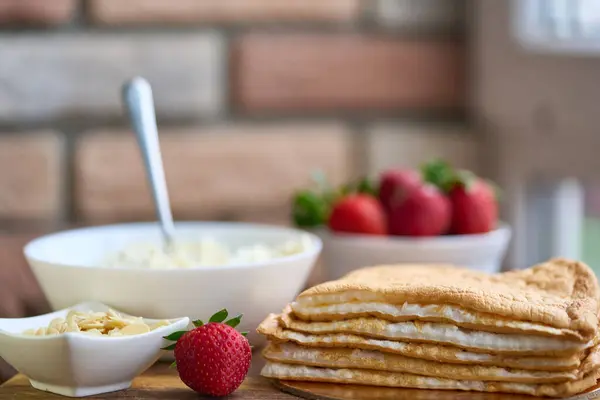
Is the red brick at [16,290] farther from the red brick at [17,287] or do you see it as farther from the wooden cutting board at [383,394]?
the wooden cutting board at [383,394]

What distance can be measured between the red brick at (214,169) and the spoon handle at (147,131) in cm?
64

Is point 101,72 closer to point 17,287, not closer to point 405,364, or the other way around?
point 17,287

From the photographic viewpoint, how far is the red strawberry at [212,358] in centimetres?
73

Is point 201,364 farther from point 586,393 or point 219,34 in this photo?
point 219,34

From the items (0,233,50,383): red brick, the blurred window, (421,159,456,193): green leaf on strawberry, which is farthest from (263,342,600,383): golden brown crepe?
the blurred window

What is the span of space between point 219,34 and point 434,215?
0.63 metres

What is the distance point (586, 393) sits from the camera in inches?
28.9

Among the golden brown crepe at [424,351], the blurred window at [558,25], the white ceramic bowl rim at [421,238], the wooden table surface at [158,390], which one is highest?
the blurred window at [558,25]

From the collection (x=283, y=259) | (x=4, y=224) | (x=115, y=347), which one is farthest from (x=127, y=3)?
(x=115, y=347)

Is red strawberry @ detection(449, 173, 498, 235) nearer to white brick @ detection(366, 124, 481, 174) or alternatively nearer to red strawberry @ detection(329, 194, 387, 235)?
red strawberry @ detection(329, 194, 387, 235)

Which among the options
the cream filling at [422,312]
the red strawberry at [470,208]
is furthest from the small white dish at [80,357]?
the red strawberry at [470,208]

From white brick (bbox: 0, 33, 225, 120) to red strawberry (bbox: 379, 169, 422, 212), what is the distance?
499 millimetres

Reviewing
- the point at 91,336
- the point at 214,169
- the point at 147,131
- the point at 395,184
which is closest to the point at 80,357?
the point at 91,336

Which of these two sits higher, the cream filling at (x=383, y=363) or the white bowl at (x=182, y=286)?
the white bowl at (x=182, y=286)
